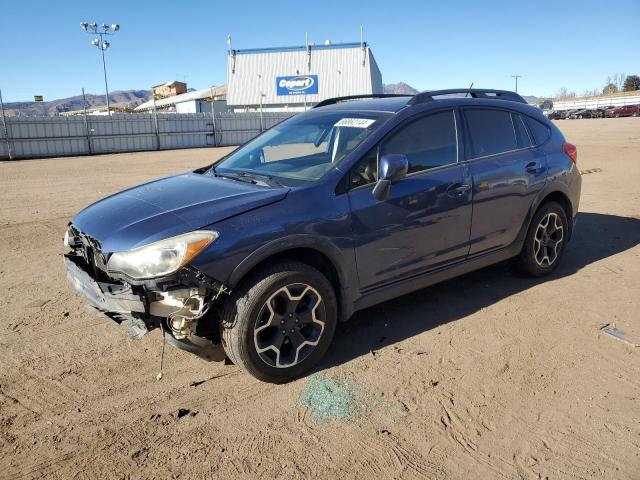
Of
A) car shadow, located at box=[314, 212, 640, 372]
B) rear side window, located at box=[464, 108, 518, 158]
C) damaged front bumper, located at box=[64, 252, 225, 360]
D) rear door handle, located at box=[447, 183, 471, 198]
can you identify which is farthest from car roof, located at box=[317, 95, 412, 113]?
damaged front bumper, located at box=[64, 252, 225, 360]

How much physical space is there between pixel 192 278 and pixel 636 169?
45.3 feet

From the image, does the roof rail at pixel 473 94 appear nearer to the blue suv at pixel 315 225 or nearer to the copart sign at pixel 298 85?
the blue suv at pixel 315 225

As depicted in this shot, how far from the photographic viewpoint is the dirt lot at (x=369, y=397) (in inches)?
106

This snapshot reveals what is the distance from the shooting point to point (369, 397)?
10.6 ft

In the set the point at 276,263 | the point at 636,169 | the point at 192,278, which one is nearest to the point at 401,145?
the point at 276,263

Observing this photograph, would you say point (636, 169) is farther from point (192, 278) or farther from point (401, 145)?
point (192, 278)

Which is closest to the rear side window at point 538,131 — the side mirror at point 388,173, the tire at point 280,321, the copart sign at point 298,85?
the side mirror at point 388,173

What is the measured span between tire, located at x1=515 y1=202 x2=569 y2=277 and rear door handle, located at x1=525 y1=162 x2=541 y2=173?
39 centimetres

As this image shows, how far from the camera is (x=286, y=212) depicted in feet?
11.0

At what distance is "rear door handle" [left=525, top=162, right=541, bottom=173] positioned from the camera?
4859 millimetres

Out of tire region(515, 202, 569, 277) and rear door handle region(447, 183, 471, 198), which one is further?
tire region(515, 202, 569, 277)

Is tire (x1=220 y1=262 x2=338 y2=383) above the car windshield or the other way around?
the other way around

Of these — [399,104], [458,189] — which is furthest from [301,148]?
[458,189]

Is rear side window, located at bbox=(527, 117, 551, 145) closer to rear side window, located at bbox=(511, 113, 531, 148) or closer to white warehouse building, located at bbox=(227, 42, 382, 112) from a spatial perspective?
rear side window, located at bbox=(511, 113, 531, 148)
